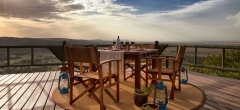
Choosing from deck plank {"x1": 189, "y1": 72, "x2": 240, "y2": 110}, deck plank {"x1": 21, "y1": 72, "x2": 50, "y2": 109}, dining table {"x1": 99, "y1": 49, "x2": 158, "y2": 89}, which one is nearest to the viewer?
deck plank {"x1": 21, "y1": 72, "x2": 50, "y2": 109}

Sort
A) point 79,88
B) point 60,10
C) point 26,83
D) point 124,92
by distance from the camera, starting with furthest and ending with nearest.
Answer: point 60,10
point 26,83
point 79,88
point 124,92

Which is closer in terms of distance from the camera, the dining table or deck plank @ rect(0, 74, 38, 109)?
deck plank @ rect(0, 74, 38, 109)

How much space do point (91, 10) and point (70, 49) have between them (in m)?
5.65

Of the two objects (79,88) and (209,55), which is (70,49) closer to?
(79,88)

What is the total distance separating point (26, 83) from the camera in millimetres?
4133

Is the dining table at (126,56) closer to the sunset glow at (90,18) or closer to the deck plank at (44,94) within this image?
the deck plank at (44,94)

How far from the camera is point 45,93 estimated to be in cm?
336

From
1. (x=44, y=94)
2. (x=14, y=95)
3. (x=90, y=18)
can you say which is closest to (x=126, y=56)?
(x=44, y=94)

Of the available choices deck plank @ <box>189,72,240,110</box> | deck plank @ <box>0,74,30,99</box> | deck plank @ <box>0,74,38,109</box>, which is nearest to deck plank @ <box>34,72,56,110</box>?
deck plank @ <box>0,74,38,109</box>

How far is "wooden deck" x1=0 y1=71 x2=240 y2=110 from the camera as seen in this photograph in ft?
8.98

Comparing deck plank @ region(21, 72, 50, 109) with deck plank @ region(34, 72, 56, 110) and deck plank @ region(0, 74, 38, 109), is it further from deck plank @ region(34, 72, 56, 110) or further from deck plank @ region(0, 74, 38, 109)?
deck plank @ region(0, 74, 38, 109)

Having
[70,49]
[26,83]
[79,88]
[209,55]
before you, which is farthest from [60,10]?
[209,55]

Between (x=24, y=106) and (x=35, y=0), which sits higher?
(x=35, y=0)

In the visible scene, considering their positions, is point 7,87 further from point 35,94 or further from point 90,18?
point 90,18
